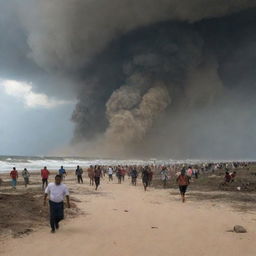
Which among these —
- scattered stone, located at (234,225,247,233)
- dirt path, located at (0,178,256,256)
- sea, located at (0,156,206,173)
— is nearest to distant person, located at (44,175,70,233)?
dirt path, located at (0,178,256,256)

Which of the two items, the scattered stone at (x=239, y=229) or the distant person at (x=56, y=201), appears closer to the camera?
the distant person at (x=56, y=201)

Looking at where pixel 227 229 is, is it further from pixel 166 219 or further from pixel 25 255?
pixel 25 255

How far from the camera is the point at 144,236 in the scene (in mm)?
9641

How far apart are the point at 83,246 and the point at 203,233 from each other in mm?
3406

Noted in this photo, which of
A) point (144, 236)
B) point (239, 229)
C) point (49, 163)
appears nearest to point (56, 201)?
point (144, 236)

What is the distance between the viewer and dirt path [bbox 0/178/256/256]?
320 inches

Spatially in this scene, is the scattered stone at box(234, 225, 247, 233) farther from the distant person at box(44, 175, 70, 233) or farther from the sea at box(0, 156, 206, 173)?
the sea at box(0, 156, 206, 173)

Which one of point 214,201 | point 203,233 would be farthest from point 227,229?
point 214,201

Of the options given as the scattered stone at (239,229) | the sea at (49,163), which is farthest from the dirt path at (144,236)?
the sea at (49,163)

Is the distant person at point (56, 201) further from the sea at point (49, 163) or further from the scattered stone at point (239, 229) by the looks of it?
the sea at point (49, 163)

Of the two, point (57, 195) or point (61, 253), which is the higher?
point (57, 195)

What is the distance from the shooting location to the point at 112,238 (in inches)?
369

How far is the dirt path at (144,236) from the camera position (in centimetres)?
814

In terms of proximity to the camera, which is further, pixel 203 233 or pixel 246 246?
pixel 203 233
